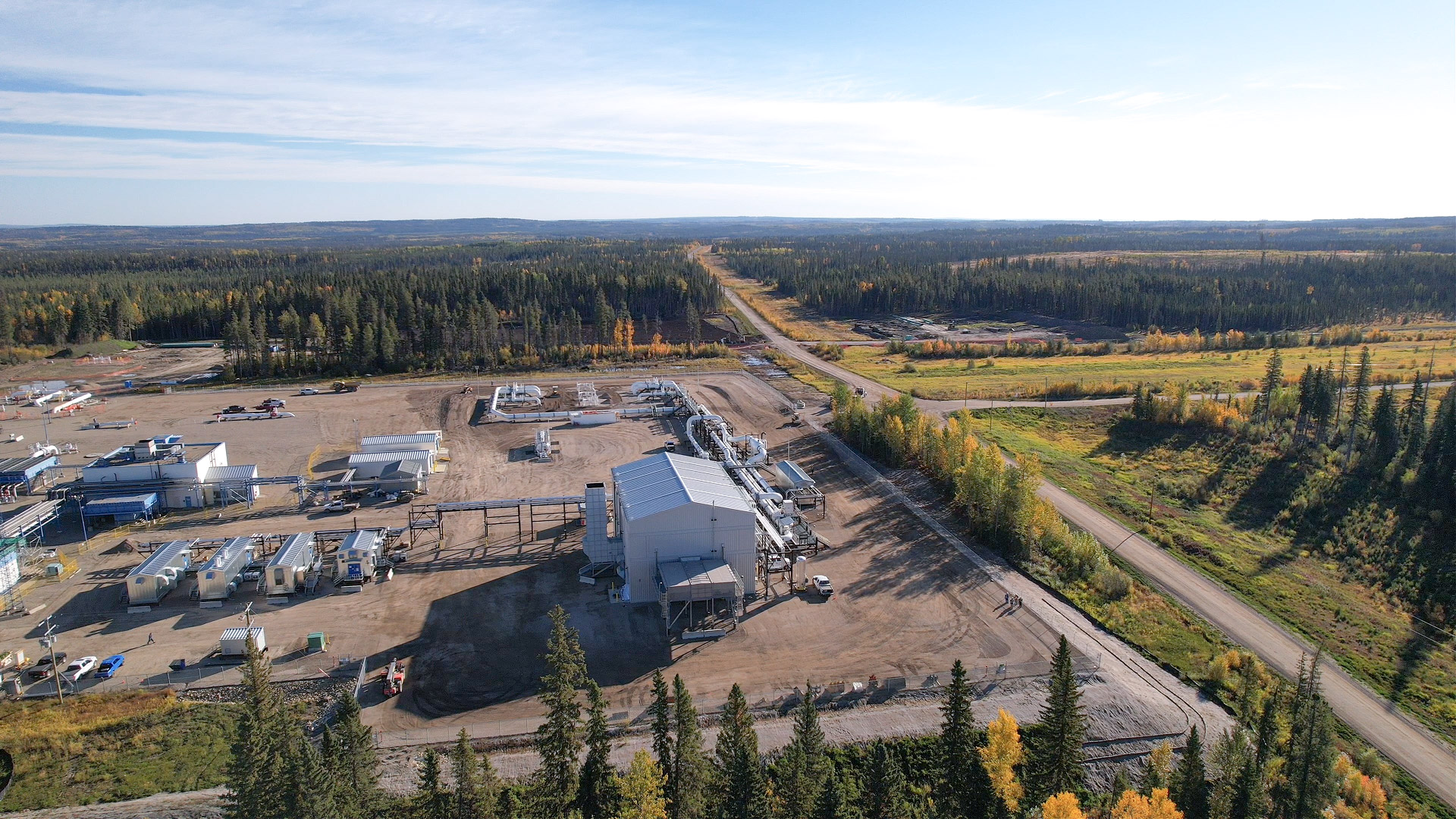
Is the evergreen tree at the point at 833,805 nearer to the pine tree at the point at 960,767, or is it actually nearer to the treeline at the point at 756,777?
the treeline at the point at 756,777

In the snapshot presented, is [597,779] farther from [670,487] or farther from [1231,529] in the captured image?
[1231,529]

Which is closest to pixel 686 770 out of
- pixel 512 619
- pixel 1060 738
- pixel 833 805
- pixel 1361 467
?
pixel 833 805

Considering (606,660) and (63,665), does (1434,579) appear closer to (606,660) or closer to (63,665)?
(606,660)

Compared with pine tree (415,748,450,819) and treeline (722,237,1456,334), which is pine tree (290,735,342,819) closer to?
pine tree (415,748,450,819)

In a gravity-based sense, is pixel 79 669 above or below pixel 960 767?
below

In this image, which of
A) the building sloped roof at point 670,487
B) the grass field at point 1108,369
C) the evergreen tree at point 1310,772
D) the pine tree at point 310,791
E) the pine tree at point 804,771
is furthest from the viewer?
the grass field at point 1108,369

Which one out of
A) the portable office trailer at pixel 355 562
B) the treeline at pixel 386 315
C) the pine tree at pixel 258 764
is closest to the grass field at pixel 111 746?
the pine tree at pixel 258 764

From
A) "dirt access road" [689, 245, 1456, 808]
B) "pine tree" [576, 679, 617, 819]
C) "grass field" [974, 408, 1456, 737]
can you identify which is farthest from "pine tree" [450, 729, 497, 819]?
"grass field" [974, 408, 1456, 737]
